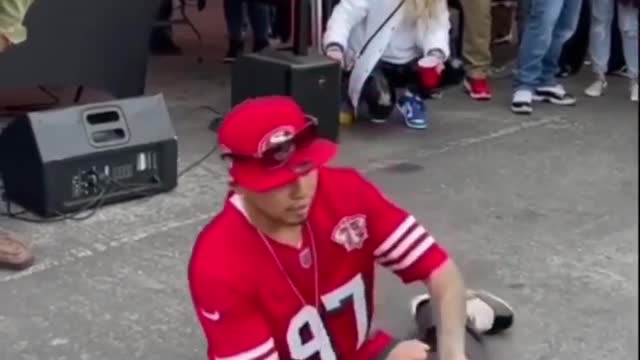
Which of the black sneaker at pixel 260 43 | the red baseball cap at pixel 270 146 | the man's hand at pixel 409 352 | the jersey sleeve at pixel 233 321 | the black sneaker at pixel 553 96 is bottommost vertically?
the black sneaker at pixel 260 43

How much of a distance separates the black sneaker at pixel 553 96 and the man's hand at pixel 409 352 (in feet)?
14.5

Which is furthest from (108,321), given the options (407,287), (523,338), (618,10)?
(618,10)

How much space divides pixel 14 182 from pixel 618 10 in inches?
147

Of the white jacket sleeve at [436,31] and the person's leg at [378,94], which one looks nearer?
the white jacket sleeve at [436,31]

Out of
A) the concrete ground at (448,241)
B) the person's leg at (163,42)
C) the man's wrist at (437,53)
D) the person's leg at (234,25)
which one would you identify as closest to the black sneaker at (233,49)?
the person's leg at (234,25)

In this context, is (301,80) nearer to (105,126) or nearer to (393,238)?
(105,126)

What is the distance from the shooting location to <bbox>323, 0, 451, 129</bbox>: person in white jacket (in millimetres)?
6180

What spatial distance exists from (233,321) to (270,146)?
14.3 inches

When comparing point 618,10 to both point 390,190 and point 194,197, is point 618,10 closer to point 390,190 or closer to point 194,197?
point 390,190

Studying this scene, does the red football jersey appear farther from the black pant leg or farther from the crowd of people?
the black pant leg

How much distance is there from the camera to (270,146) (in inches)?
99.7

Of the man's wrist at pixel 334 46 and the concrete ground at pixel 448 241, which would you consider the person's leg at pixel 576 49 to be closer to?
the concrete ground at pixel 448 241

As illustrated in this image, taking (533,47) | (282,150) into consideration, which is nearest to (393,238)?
(282,150)

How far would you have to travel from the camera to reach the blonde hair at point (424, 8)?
6.16m
